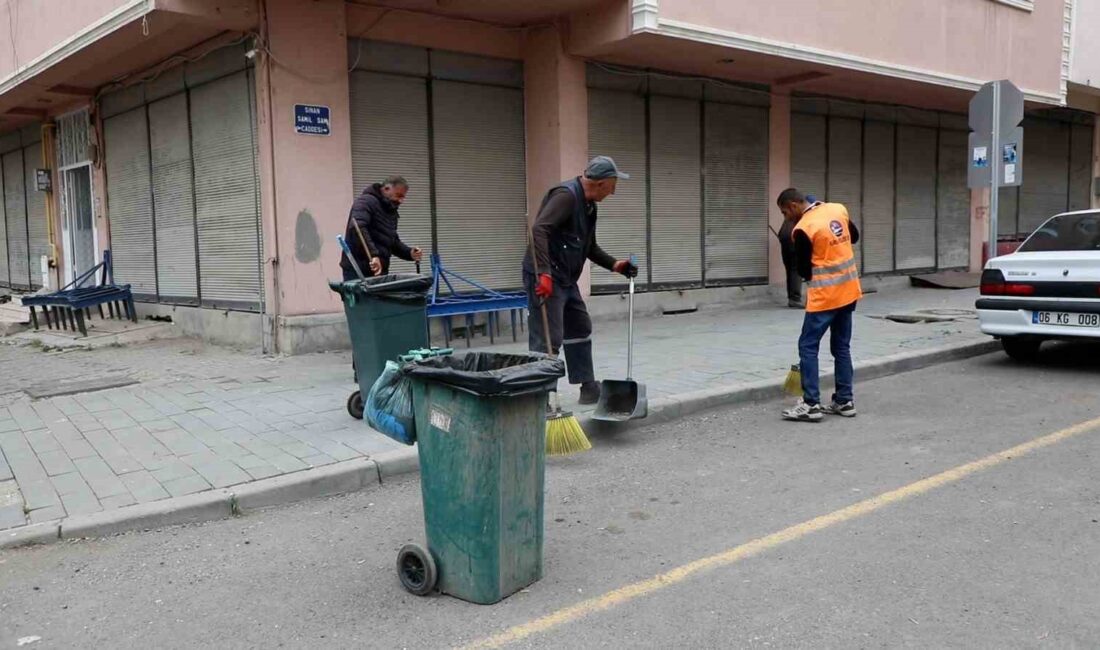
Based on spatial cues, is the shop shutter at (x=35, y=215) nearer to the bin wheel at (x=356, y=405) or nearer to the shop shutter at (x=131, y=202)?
the shop shutter at (x=131, y=202)

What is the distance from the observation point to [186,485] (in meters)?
4.99

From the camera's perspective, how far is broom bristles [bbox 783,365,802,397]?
739 cm

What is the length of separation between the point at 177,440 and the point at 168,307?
6.42 metres

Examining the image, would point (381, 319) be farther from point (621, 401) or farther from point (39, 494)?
point (39, 494)

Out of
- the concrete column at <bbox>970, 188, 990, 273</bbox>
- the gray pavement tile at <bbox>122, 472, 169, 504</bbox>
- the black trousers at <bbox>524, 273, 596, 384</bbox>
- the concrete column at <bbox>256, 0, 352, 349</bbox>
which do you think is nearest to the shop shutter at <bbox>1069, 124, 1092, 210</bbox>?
the concrete column at <bbox>970, 188, 990, 273</bbox>

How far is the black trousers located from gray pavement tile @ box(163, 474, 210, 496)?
2467 millimetres

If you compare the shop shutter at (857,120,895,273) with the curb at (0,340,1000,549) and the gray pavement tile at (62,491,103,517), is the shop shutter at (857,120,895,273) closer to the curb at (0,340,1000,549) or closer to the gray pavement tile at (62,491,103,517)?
the curb at (0,340,1000,549)

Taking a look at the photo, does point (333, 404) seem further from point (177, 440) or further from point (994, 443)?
point (994, 443)

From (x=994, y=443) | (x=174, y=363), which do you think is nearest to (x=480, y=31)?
(x=174, y=363)

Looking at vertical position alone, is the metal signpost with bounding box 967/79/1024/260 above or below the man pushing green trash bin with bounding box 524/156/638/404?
above

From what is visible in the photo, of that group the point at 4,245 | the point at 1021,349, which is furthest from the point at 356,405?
the point at 4,245

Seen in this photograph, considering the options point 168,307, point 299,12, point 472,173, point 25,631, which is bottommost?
point 25,631

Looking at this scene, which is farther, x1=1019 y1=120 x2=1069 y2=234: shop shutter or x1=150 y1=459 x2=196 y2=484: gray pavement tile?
x1=1019 y1=120 x2=1069 y2=234: shop shutter

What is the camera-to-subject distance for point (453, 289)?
1083cm
